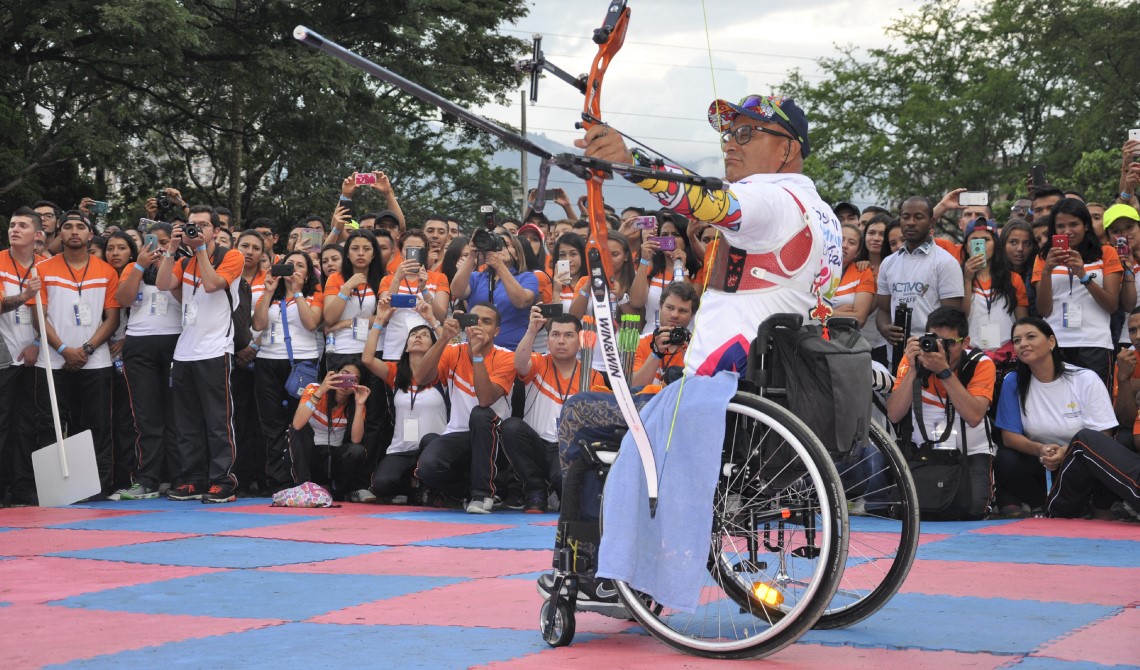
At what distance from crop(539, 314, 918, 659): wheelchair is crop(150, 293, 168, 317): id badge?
21.6 ft

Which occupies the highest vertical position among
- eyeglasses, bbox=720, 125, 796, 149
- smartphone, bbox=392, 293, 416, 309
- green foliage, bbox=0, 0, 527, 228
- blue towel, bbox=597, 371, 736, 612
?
green foliage, bbox=0, 0, 527, 228

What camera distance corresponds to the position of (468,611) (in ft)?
16.5

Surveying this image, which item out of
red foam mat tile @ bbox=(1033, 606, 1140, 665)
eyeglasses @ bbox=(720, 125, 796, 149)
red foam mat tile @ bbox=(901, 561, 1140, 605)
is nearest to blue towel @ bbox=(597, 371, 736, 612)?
eyeglasses @ bbox=(720, 125, 796, 149)

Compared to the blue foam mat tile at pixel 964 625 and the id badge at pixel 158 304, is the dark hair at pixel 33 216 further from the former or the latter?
the blue foam mat tile at pixel 964 625

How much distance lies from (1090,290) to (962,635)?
5172 millimetres

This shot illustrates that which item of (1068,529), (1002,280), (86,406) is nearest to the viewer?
(1068,529)

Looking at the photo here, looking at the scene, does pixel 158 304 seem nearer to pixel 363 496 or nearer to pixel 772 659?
pixel 363 496

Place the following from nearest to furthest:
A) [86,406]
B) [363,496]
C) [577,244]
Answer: [577,244]
[363,496]
[86,406]

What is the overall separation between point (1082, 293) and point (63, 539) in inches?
280

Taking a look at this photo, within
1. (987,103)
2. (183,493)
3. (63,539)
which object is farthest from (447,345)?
(987,103)

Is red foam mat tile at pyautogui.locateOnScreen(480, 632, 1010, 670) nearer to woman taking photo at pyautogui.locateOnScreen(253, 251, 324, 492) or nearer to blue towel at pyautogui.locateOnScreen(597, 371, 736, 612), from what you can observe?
blue towel at pyautogui.locateOnScreen(597, 371, 736, 612)

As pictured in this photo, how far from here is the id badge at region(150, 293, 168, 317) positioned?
33.0 feet

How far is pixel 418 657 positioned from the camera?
4078mm

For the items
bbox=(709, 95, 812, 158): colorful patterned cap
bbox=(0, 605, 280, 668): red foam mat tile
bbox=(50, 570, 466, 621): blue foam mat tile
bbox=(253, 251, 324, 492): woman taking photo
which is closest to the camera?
bbox=(0, 605, 280, 668): red foam mat tile
